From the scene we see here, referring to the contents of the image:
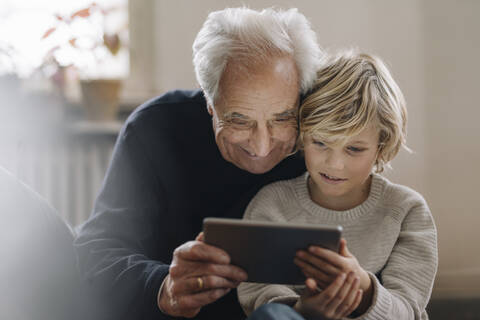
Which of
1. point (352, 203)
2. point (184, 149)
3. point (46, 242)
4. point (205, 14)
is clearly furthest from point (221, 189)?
point (205, 14)

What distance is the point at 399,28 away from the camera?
2.88 meters

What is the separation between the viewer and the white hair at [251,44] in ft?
4.39

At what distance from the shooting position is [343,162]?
132 centimetres

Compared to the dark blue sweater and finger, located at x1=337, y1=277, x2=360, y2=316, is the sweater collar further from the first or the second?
finger, located at x1=337, y1=277, x2=360, y2=316

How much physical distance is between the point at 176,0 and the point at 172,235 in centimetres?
165

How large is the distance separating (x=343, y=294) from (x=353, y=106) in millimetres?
470

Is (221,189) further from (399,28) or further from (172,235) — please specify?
(399,28)

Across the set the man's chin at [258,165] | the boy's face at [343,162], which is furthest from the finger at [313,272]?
the man's chin at [258,165]

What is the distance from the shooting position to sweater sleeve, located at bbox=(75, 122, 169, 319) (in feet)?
4.41

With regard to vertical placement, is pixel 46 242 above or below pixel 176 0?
below

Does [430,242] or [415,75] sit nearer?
[430,242]

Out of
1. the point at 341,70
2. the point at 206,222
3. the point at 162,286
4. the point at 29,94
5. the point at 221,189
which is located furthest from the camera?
the point at 29,94

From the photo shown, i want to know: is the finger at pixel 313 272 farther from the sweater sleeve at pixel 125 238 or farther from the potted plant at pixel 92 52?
the potted plant at pixel 92 52

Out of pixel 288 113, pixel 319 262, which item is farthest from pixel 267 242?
pixel 288 113
